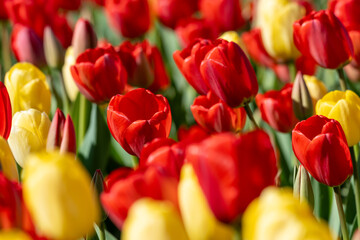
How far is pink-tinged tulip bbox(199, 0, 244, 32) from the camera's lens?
67.7 inches

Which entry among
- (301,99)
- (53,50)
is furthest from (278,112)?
(53,50)

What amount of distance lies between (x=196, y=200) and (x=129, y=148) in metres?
0.38

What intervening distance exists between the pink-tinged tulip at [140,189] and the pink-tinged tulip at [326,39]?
2.02ft

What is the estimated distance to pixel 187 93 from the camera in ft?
5.50

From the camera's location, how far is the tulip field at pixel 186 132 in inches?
19.5

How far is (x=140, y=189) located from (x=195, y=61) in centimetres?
46

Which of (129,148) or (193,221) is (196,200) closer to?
(193,221)

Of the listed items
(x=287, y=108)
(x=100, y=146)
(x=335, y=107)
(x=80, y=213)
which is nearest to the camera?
(x=80, y=213)

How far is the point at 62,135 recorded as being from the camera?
0.90 metres

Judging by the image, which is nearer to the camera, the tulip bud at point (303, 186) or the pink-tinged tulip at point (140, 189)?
the pink-tinged tulip at point (140, 189)

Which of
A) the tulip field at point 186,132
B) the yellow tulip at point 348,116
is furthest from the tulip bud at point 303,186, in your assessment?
the yellow tulip at point 348,116

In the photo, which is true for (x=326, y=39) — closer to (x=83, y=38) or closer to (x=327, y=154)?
(x=327, y=154)

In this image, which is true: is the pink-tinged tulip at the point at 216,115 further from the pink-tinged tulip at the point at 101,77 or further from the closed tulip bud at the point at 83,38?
the closed tulip bud at the point at 83,38

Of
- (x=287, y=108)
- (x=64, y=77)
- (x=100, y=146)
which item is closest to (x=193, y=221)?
(x=287, y=108)
